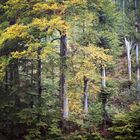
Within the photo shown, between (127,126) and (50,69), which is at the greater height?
(50,69)

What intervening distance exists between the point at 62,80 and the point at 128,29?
1368 cm

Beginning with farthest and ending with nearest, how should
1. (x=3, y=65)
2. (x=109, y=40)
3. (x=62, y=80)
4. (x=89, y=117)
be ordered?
(x=109, y=40), (x=89, y=117), (x=62, y=80), (x=3, y=65)

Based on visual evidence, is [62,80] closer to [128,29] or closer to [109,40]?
[109,40]

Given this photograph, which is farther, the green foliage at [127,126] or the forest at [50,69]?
the forest at [50,69]

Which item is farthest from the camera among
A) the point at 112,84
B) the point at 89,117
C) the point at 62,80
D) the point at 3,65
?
the point at 112,84

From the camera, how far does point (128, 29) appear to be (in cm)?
2762

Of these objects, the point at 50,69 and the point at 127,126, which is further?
the point at 50,69

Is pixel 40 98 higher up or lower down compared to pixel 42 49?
Result: lower down

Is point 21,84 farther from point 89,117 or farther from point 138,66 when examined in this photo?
point 138,66

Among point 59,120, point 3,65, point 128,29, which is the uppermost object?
point 128,29

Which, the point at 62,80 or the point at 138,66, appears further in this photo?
the point at 138,66

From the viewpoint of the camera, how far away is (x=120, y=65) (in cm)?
3538

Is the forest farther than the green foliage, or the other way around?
the forest

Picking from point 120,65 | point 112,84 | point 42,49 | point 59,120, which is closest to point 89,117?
A: point 59,120
